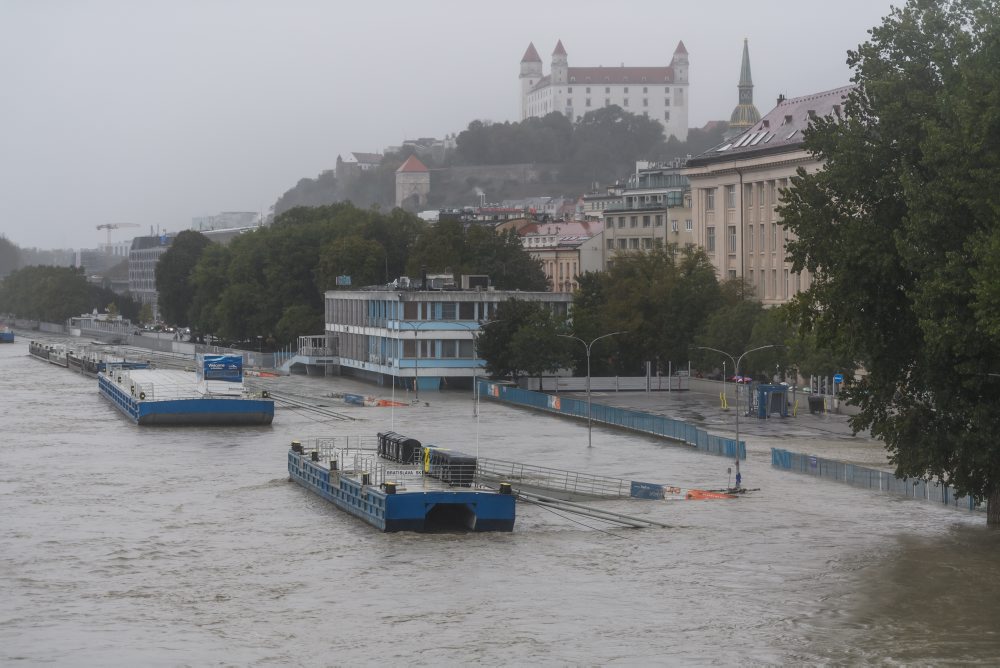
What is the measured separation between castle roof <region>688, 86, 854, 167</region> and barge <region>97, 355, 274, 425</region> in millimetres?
45930

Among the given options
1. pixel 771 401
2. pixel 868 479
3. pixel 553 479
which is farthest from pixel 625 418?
pixel 868 479

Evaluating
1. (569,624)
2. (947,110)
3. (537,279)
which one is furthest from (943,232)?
(537,279)

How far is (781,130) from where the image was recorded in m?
128

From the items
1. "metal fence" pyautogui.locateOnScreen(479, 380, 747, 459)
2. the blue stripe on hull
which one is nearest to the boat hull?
"metal fence" pyautogui.locateOnScreen(479, 380, 747, 459)

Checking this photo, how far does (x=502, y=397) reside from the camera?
113 m

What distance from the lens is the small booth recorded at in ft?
318

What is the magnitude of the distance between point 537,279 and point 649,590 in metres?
105

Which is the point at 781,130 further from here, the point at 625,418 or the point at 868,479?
the point at 868,479

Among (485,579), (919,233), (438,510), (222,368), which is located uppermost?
(919,233)

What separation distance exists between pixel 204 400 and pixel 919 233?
5793 cm

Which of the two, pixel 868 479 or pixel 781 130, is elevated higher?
pixel 781 130

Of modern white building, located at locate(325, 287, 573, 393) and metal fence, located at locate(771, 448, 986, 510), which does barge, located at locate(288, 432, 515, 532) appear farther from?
modern white building, located at locate(325, 287, 573, 393)

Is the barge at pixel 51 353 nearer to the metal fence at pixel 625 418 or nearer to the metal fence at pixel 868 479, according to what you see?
the metal fence at pixel 625 418

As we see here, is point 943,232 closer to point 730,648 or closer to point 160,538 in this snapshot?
point 730,648
